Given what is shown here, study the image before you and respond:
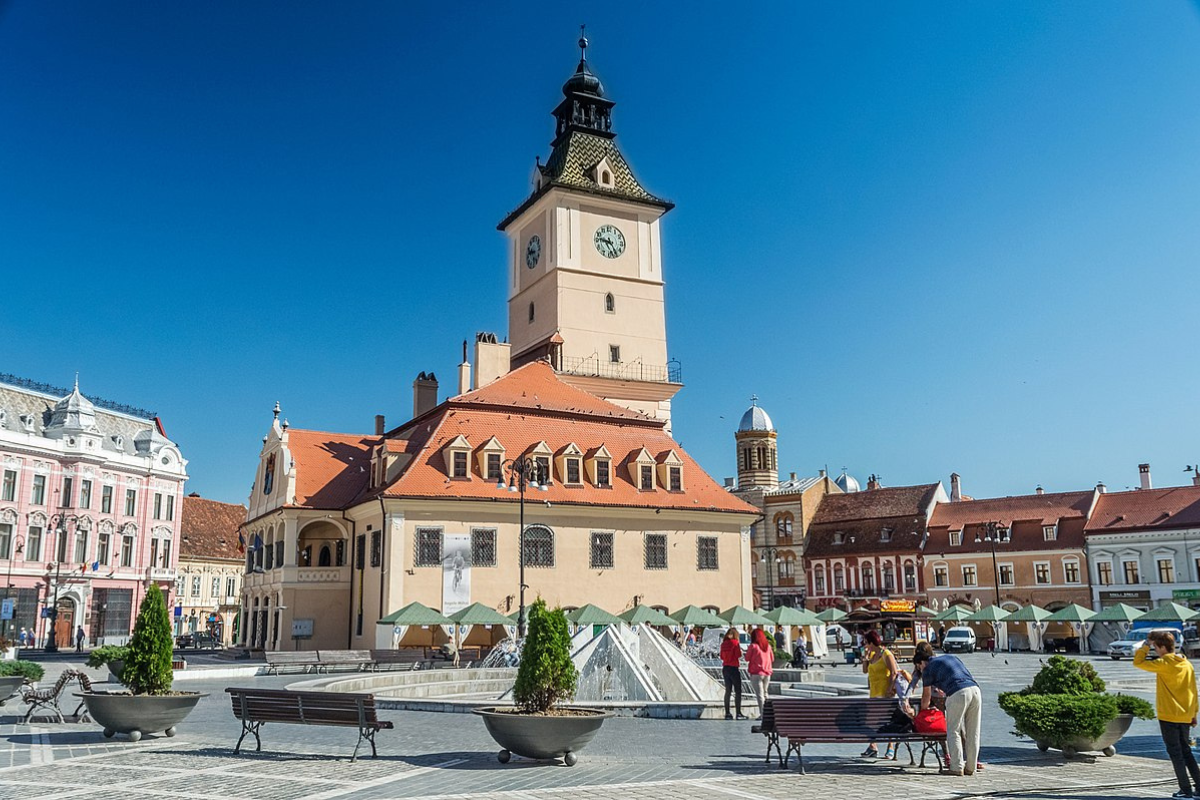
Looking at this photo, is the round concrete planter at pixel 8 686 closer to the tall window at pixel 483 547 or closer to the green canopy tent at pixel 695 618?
the tall window at pixel 483 547

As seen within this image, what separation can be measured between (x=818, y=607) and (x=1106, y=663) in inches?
→ 1359

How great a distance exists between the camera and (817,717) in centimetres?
1225

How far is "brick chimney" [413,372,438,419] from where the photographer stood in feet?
161

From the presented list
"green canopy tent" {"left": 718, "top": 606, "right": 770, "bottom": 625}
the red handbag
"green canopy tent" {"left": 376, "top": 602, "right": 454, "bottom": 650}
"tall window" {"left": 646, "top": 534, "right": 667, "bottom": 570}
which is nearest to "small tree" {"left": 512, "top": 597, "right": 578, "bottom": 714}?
the red handbag

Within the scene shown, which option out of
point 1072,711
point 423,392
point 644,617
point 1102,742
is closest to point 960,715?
point 1072,711

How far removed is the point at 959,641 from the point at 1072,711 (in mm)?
43872

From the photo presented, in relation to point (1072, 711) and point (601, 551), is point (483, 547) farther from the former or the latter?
point (1072, 711)

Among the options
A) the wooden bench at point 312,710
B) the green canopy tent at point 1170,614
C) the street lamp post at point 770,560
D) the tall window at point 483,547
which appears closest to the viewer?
the wooden bench at point 312,710

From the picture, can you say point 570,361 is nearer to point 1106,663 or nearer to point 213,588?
point 1106,663

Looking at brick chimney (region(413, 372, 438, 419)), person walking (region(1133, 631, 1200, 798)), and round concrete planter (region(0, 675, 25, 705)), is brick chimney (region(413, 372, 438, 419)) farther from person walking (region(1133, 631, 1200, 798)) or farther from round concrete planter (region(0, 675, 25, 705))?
person walking (region(1133, 631, 1200, 798))

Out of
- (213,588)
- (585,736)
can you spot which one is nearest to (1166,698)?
(585,736)

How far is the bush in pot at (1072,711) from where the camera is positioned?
41.7 ft

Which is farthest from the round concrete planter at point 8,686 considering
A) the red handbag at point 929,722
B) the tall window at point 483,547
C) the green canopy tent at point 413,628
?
the tall window at point 483,547

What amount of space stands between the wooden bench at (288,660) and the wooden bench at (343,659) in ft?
0.83
